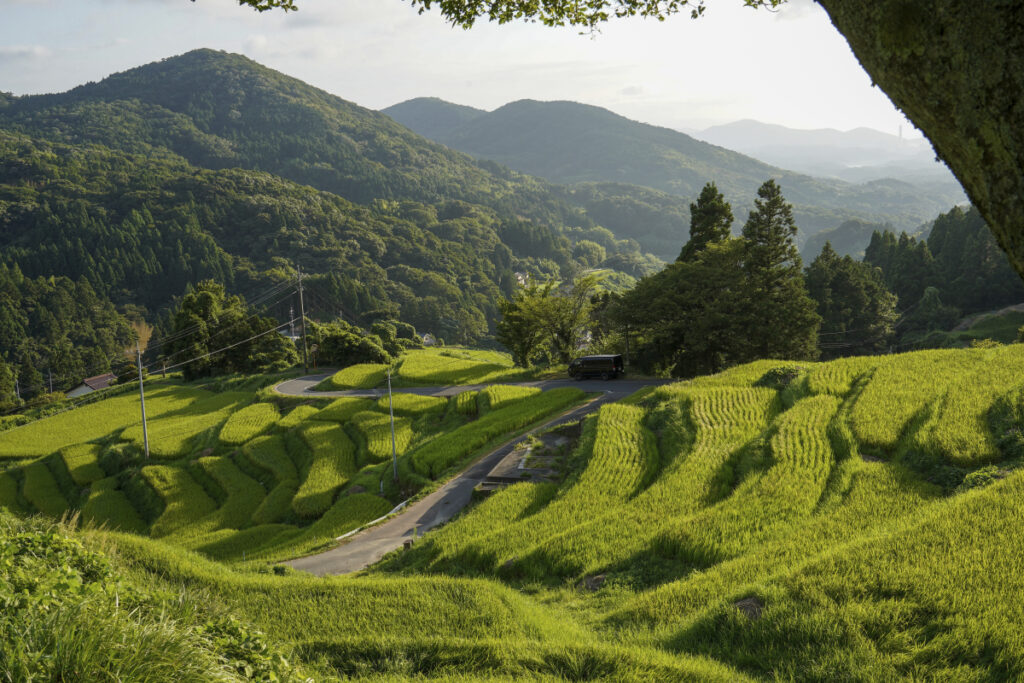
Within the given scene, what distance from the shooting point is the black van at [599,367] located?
34.3m

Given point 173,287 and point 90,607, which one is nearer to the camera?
point 90,607

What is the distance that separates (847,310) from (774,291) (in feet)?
68.0

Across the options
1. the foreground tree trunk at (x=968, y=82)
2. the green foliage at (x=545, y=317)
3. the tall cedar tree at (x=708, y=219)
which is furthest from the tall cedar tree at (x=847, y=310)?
the foreground tree trunk at (x=968, y=82)

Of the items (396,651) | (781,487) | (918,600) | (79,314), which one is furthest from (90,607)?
(79,314)

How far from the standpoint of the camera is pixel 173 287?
427ft

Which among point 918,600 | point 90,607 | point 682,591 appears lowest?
point 682,591

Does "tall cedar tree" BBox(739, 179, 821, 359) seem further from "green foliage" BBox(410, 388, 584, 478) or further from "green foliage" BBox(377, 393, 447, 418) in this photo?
"green foliage" BBox(377, 393, 447, 418)

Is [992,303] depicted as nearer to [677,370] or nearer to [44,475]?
[677,370]

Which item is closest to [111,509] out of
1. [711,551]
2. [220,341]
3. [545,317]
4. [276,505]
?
[276,505]

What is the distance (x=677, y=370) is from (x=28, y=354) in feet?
332

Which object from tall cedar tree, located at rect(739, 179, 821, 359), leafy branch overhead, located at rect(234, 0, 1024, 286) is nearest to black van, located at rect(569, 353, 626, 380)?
tall cedar tree, located at rect(739, 179, 821, 359)

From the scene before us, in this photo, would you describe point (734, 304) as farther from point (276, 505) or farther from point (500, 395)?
point (276, 505)

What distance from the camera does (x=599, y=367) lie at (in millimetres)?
34406

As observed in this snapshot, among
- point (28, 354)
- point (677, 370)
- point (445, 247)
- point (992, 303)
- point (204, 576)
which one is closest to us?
point (204, 576)
